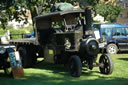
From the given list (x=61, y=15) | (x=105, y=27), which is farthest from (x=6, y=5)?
(x=61, y=15)

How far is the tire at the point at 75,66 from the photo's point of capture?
8.77 m

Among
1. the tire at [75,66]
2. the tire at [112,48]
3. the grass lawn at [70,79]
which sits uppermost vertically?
the tire at [75,66]

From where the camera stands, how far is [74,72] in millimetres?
9117

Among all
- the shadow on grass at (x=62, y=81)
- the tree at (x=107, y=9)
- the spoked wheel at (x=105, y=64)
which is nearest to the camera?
the shadow on grass at (x=62, y=81)

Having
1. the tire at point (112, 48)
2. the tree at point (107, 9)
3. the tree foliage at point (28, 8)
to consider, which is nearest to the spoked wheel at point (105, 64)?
the tree foliage at point (28, 8)

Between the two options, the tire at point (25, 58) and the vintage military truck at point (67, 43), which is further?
the tire at point (25, 58)

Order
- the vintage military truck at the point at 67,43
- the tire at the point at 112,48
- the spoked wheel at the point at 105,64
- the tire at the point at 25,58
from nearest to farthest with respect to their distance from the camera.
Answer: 1. the vintage military truck at the point at 67,43
2. the spoked wheel at the point at 105,64
3. the tire at the point at 25,58
4. the tire at the point at 112,48

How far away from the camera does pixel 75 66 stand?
8.95 meters

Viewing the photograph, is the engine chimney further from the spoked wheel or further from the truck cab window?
the truck cab window

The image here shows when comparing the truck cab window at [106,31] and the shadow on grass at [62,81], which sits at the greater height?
the truck cab window at [106,31]

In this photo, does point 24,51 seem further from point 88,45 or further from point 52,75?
point 88,45

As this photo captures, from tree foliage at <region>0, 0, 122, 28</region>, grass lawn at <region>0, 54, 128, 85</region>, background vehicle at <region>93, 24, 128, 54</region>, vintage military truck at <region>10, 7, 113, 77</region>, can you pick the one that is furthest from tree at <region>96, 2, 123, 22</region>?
grass lawn at <region>0, 54, 128, 85</region>

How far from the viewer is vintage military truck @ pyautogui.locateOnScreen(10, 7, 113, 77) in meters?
9.09

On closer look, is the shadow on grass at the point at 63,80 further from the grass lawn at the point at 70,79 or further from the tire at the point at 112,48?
the tire at the point at 112,48
